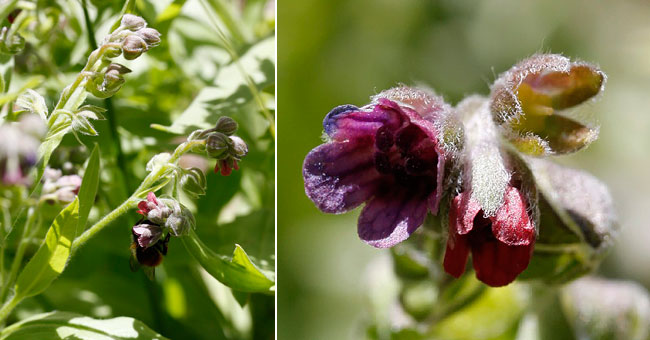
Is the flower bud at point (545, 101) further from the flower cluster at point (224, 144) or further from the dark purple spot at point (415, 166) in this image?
the flower cluster at point (224, 144)

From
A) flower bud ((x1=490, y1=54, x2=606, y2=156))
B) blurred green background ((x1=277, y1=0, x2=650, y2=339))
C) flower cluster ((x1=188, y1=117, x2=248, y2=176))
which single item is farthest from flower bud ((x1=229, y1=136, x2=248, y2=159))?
blurred green background ((x1=277, y1=0, x2=650, y2=339))

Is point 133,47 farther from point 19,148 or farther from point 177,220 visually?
point 19,148

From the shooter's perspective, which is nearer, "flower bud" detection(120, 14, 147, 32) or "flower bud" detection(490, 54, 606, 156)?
"flower bud" detection(120, 14, 147, 32)

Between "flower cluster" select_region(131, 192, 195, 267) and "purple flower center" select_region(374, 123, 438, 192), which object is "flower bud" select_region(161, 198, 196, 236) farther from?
"purple flower center" select_region(374, 123, 438, 192)

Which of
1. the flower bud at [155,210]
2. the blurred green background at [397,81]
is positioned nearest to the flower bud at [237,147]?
the flower bud at [155,210]

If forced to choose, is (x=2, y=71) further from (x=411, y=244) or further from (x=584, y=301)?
(x=584, y=301)

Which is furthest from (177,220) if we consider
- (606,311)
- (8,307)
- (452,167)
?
(606,311)
